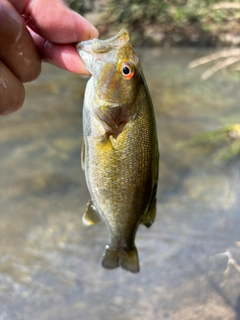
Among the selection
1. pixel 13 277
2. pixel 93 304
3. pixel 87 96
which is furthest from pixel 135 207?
pixel 13 277

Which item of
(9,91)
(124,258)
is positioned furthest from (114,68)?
(124,258)

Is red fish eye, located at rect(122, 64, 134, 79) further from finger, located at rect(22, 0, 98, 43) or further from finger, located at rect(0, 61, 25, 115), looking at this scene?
finger, located at rect(0, 61, 25, 115)

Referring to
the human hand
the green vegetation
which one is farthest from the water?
the green vegetation

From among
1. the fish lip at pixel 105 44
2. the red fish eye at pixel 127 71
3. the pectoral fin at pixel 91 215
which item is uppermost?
the fish lip at pixel 105 44

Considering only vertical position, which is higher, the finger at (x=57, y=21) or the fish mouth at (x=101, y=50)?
the finger at (x=57, y=21)

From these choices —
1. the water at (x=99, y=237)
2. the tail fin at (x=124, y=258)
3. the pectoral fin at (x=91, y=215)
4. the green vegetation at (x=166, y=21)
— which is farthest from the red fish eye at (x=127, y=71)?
the green vegetation at (x=166, y=21)

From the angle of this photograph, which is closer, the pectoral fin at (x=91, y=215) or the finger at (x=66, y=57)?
the finger at (x=66, y=57)

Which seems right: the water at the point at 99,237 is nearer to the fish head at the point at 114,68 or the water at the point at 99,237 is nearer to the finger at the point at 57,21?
the fish head at the point at 114,68
